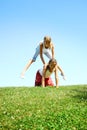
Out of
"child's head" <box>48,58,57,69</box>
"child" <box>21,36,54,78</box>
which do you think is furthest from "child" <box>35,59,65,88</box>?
"child" <box>21,36,54,78</box>

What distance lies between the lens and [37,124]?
14805 mm

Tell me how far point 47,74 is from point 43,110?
9211 mm

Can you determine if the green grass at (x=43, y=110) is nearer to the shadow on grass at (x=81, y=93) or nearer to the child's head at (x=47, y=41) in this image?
the shadow on grass at (x=81, y=93)

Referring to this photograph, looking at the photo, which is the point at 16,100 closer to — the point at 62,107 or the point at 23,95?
the point at 23,95

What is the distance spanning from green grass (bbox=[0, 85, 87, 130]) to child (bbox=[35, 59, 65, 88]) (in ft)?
8.52

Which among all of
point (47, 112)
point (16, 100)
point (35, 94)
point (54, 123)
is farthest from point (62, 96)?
point (54, 123)

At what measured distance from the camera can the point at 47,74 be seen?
2600 centimetres

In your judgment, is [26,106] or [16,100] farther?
[16,100]

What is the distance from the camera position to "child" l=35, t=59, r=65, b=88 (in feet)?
81.5

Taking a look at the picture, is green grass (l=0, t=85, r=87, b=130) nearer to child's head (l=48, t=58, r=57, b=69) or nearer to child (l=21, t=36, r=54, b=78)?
child's head (l=48, t=58, r=57, b=69)

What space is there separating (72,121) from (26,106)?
3138 millimetres

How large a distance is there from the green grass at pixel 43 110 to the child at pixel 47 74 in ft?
8.52

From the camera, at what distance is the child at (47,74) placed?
81.5 ft

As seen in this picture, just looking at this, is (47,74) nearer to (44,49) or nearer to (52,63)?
(52,63)
